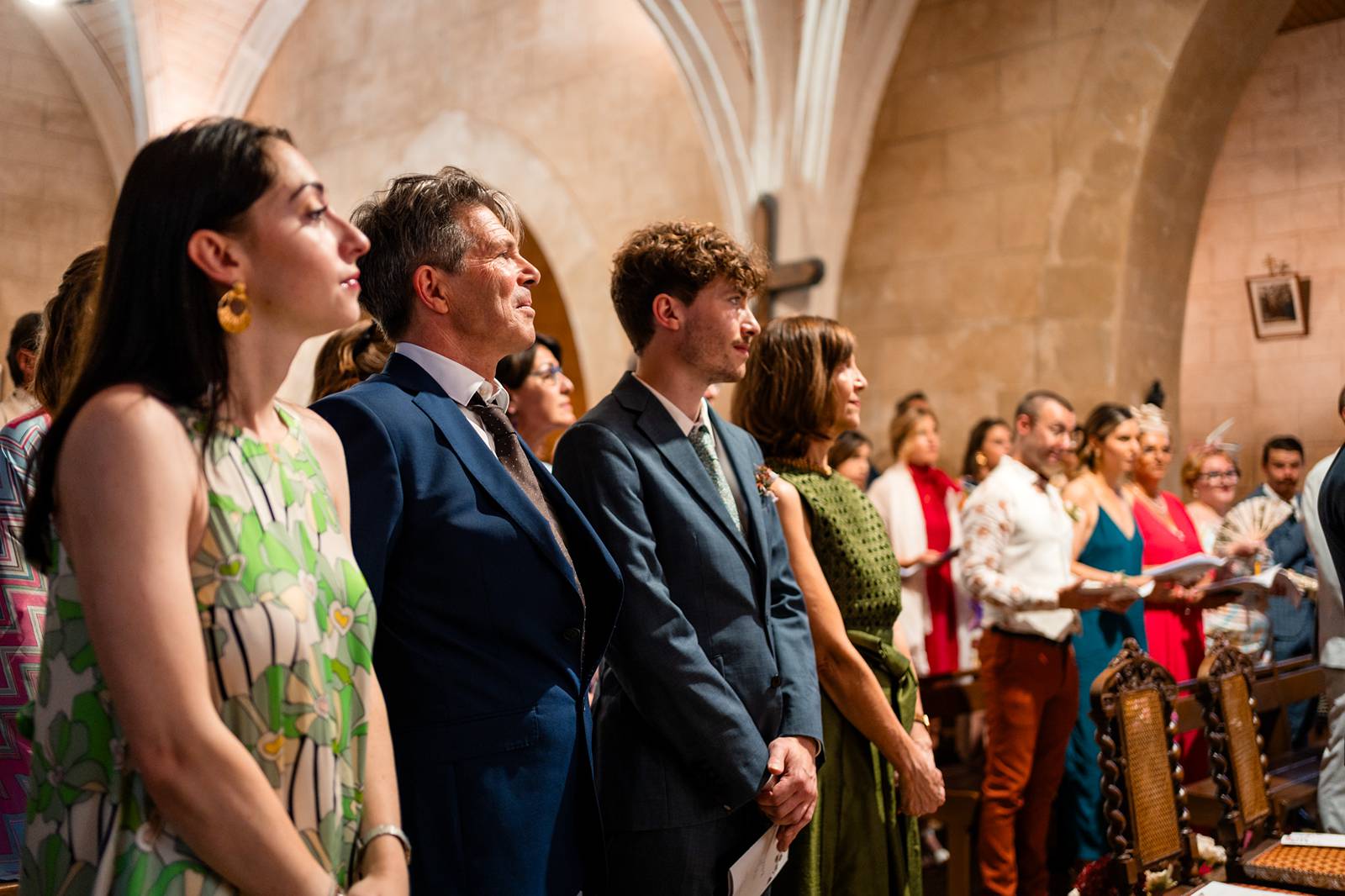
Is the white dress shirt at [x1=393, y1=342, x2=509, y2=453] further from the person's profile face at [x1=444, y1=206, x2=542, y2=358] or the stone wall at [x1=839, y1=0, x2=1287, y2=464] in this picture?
the stone wall at [x1=839, y1=0, x2=1287, y2=464]

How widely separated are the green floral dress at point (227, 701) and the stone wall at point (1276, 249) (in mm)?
6081

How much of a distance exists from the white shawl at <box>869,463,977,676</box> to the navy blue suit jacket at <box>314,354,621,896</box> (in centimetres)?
369

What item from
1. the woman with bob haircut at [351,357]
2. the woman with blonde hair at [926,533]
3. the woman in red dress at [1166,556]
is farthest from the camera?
the woman with blonde hair at [926,533]

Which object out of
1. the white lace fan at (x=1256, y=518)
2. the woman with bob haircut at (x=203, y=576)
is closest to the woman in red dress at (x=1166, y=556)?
the white lace fan at (x=1256, y=518)

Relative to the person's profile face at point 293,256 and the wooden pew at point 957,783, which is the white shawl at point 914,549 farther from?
the person's profile face at point 293,256

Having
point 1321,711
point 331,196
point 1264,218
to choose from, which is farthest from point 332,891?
point 331,196

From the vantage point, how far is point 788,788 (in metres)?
1.97

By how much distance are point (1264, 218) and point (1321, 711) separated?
4.92 m

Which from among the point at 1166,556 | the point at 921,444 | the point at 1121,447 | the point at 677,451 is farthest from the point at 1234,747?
the point at 921,444

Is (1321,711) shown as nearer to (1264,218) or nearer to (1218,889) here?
(1218,889)

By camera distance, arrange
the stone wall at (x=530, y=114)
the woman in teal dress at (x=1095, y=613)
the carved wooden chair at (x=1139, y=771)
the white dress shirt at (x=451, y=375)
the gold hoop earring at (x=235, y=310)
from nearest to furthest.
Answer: the gold hoop earring at (x=235, y=310) → the white dress shirt at (x=451, y=375) → the carved wooden chair at (x=1139, y=771) → the woman in teal dress at (x=1095, y=613) → the stone wall at (x=530, y=114)

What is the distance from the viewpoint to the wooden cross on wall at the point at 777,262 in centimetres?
646

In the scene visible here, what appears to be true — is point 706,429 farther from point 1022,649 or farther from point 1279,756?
point 1279,756

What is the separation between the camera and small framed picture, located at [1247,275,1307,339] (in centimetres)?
703
